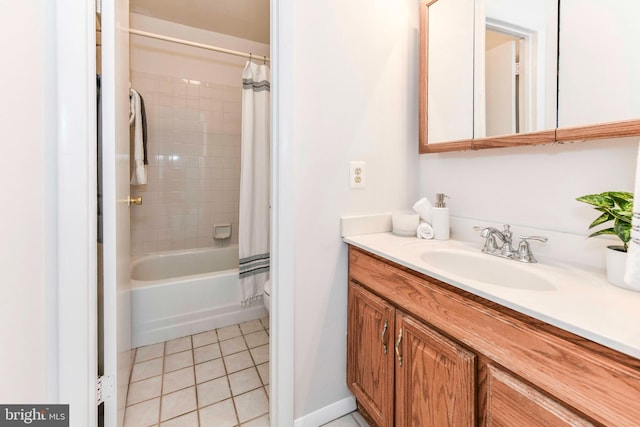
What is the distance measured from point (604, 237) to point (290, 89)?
1177 millimetres

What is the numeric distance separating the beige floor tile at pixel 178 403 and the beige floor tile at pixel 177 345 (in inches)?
16.6

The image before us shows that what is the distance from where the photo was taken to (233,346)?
6.14 feet

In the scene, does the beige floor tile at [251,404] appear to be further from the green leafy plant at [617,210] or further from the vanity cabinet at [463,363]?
the green leafy plant at [617,210]

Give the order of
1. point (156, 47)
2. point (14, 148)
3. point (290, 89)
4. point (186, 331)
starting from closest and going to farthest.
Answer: point (14, 148), point (290, 89), point (186, 331), point (156, 47)

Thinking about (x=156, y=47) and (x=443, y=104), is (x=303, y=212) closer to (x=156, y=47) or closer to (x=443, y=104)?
(x=443, y=104)

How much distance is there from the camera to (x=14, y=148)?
669 mm

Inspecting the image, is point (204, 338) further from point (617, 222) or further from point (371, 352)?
point (617, 222)

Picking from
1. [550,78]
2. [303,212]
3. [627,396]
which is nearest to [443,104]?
[550,78]

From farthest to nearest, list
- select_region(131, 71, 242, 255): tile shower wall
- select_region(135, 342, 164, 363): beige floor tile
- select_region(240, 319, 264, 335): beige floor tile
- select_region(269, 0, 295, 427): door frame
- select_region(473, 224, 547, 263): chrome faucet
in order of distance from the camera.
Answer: select_region(131, 71, 242, 255): tile shower wall → select_region(240, 319, 264, 335): beige floor tile → select_region(135, 342, 164, 363): beige floor tile → select_region(269, 0, 295, 427): door frame → select_region(473, 224, 547, 263): chrome faucet

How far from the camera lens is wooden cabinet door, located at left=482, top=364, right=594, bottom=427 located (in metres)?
0.55

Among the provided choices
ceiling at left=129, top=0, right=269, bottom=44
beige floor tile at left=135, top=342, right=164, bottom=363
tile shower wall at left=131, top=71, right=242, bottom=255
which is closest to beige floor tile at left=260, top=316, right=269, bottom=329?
beige floor tile at left=135, top=342, right=164, bottom=363

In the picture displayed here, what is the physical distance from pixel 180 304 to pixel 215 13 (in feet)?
7.56

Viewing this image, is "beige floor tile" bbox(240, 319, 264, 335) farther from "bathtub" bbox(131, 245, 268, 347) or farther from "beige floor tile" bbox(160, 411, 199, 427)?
"beige floor tile" bbox(160, 411, 199, 427)

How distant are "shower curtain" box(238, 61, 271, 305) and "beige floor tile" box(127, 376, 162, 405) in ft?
2.47
